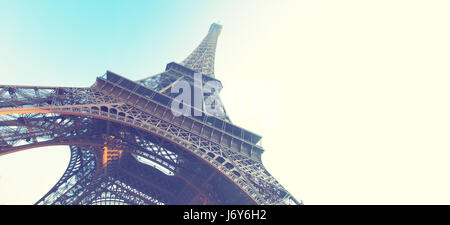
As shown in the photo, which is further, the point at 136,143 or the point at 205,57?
the point at 205,57

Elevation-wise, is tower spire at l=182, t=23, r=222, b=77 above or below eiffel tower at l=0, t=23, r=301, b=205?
above

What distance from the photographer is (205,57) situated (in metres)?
33.2

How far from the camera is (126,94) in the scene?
18.3 m

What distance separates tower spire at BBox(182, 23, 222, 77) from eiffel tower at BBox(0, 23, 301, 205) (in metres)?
4.19

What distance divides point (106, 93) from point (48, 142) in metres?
5.01

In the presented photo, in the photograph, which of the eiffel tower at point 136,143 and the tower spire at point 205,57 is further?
the tower spire at point 205,57

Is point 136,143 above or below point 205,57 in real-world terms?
below

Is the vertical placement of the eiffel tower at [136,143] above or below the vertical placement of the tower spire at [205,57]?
below

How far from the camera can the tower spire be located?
31.0m

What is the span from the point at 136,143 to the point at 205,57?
18569mm

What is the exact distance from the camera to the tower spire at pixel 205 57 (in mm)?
31025

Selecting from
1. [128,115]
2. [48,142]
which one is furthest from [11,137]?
[128,115]

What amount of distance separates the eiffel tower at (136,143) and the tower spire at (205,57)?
4.19 m

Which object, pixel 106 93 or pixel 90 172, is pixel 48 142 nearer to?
pixel 106 93
